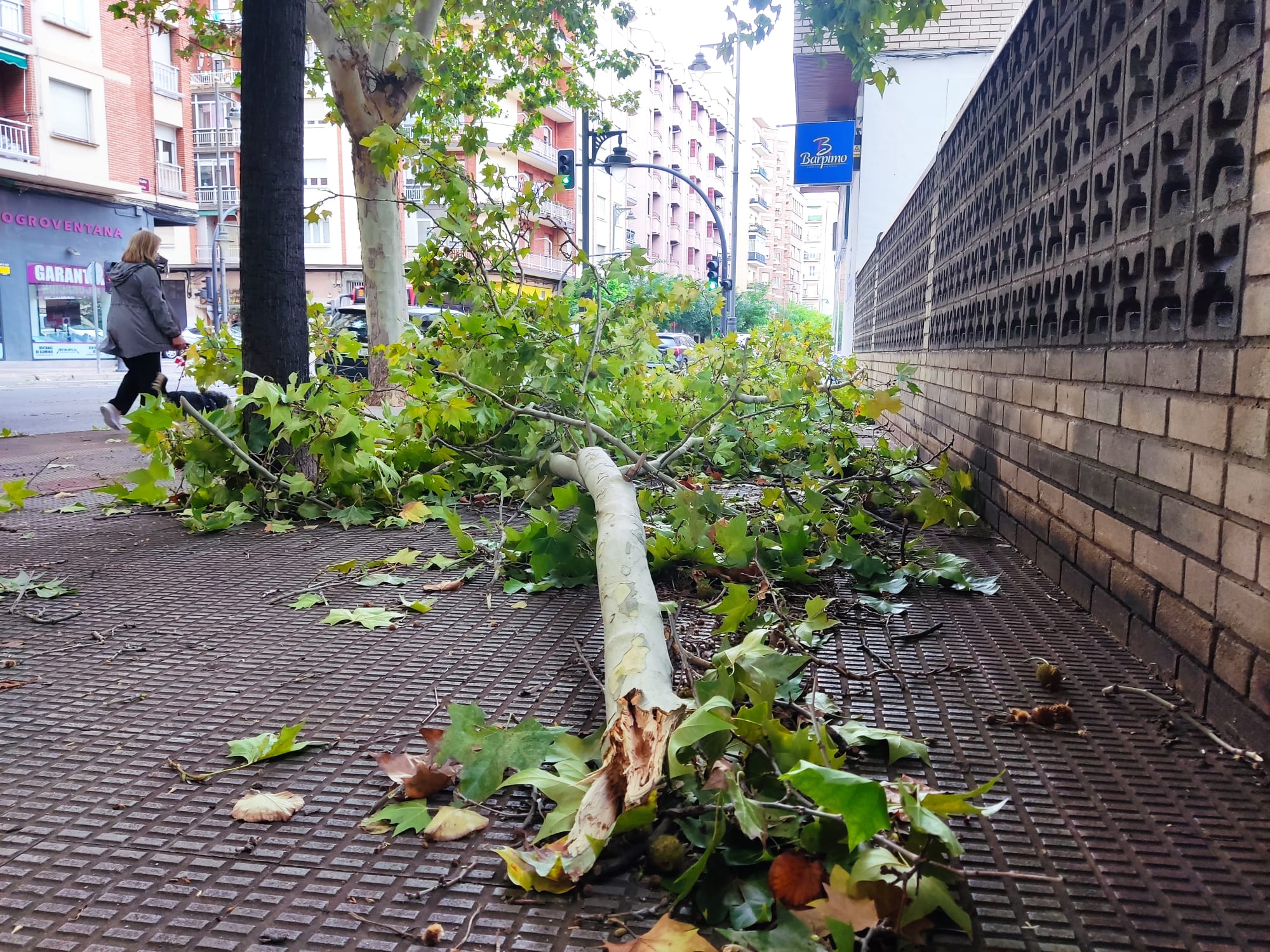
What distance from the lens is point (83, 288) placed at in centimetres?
2598

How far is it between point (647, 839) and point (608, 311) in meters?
4.37

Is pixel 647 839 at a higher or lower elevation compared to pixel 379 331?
lower

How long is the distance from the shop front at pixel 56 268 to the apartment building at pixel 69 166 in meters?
0.03

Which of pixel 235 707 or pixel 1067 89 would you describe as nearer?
pixel 235 707

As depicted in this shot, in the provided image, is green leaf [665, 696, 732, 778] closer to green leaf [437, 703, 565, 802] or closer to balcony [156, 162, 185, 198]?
green leaf [437, 703, 565, 802]

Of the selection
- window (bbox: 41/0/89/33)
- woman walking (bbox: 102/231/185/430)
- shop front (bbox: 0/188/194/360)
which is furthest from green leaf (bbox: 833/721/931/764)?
window (bbox: 41/0/89/33)

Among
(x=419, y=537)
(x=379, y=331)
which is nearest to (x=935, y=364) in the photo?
(x=419, y=537)

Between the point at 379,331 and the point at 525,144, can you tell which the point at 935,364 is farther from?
the point at 525,144

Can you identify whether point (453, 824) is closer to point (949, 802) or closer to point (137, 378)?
point (949, 802)

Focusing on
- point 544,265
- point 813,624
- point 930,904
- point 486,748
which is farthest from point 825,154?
point 544,265

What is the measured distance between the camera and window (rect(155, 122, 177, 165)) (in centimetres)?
3019

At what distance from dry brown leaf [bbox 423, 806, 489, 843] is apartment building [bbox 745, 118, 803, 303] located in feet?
299

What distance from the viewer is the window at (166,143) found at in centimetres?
3019

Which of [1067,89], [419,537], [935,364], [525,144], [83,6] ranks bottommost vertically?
[419,537]
